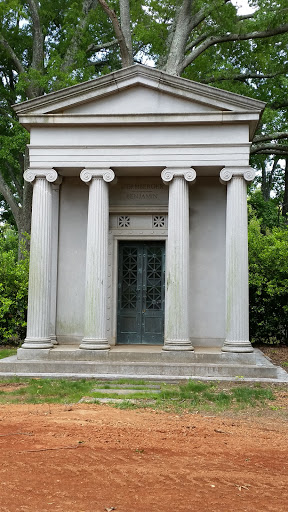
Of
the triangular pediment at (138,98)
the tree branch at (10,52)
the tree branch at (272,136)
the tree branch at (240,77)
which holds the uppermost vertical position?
the tree branch at (10,52)

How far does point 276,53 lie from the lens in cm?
2120

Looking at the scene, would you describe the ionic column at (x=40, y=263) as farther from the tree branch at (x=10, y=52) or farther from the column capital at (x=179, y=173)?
the tree branch at (x=10, y=52)

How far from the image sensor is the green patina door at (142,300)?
12680mm

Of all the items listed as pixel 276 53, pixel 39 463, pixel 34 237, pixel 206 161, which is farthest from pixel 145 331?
pixel 276 53

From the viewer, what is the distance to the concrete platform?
10.2 metres

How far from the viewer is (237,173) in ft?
36.3

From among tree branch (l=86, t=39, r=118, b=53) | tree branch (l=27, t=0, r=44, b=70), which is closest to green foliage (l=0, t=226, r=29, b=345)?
tree branch (l=27, t=0, r=44, b=70)

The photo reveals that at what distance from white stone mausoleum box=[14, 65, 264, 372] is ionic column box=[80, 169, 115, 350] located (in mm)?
21

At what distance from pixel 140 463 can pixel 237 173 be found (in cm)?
727

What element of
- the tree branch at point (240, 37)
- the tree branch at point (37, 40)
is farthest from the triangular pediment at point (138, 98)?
the tree branch at point (37, 40)

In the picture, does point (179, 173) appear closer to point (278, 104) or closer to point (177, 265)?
point (177, 265)

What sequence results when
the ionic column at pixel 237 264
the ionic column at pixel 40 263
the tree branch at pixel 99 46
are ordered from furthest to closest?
the tree branch at pixel 99 46 → the ionic column at pixel 40 263 → the ionic column at pixel 237 264

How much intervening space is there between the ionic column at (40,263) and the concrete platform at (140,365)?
1.40 ft

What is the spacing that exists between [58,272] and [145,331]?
2.50m
